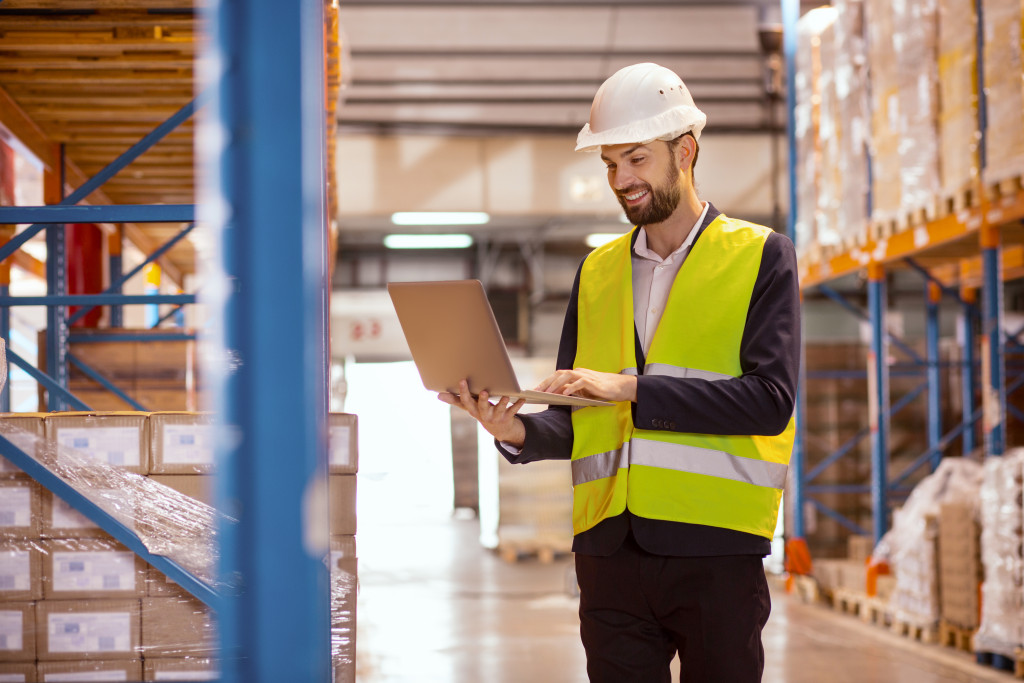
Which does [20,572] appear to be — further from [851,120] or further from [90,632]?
[851,120]

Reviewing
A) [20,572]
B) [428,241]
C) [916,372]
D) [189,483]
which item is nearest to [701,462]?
[189,483]

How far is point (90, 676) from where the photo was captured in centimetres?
309

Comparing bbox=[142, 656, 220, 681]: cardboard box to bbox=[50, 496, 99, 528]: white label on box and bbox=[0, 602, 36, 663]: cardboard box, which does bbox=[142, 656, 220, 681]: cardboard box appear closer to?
bbox=[0, 602, 36, 663]: cardboard box

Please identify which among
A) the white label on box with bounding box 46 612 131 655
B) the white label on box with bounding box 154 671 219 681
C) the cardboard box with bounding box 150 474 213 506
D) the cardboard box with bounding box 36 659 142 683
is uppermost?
the cardboard box with bounding box 150 474 213 506

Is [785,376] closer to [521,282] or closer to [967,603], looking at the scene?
[967,603]

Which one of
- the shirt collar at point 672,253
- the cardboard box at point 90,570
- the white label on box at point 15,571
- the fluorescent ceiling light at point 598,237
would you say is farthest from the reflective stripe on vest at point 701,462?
the fluorescent ceiling light at point 598,237

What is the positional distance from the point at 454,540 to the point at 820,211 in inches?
281

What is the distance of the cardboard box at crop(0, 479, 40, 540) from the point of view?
3098 mm

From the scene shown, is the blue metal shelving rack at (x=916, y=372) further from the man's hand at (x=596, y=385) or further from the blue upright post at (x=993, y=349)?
the man's hand at (x=596, y=385)

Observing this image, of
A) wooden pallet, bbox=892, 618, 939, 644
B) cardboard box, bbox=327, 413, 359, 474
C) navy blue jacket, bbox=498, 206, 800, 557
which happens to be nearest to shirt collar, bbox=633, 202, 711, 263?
navy blue jacket, bbox=498, 206, 800, 557

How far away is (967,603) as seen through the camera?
628cm

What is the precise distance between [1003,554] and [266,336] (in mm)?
5550

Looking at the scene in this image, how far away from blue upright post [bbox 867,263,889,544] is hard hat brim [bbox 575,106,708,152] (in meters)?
6.28

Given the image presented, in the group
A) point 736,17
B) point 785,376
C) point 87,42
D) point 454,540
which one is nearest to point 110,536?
point 785,376
